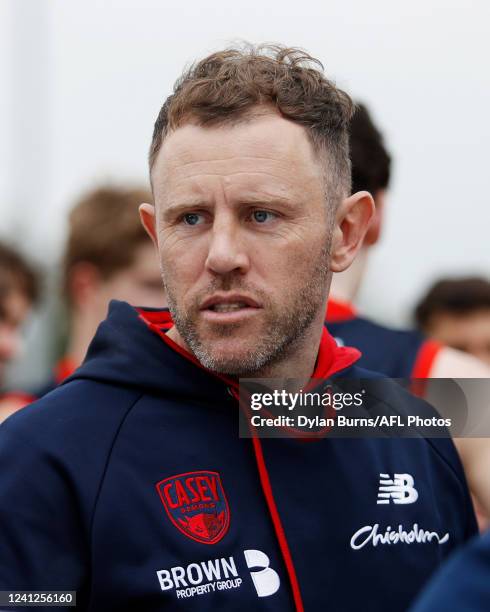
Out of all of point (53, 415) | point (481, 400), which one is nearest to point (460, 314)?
point (481, 400)

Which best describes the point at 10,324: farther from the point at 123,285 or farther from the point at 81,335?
the point at 123,285

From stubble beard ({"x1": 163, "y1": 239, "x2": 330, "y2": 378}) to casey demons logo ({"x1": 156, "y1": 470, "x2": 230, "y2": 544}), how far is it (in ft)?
0.86

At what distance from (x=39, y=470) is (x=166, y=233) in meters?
0.63

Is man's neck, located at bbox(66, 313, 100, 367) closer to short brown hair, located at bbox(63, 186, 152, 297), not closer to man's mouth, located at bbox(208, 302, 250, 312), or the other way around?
short brown hair, located at bbox(63, 186, 152, 297)

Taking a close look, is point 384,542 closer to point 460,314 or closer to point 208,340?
point 208,340

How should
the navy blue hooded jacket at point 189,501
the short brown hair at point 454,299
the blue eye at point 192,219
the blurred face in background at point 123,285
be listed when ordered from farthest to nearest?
1. the short brown hair at point 454,299
2. the blurred face in background at point 123,285
3. the blue eye at point 192,219
4. the navy blue hooded jacket at point 189,501

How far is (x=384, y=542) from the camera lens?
274cm

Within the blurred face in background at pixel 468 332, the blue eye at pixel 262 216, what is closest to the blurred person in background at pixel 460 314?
the blurred face in background at pixel 468 332

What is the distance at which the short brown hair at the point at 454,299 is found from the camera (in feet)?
20.9

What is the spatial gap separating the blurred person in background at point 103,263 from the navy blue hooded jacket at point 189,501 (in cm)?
207

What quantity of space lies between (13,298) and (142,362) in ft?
8.94

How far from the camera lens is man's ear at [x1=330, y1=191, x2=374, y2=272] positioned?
9.39ft

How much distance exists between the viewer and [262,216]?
2.63m

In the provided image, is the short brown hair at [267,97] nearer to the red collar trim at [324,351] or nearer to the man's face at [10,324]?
the red collar trim at [324,351]
